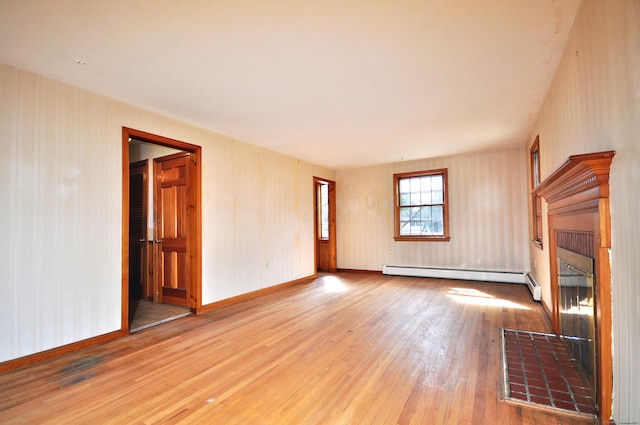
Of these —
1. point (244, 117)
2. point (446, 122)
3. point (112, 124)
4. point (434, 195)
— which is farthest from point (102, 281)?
point (434, 195)

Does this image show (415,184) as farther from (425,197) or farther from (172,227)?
(172,227)

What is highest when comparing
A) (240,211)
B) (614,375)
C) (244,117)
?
(244,117)

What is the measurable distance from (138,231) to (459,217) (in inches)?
245

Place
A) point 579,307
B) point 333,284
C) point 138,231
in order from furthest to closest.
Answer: point 333,284, point 138,231, point 579,307

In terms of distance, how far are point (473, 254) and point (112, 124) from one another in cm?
646

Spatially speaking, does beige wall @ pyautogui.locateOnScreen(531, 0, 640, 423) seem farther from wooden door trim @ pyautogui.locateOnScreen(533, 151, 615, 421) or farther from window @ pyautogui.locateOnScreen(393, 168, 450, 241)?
window @ pyautogui.locateOnScreen(393, 168, 450, 241)

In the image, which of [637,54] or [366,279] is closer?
[637,54]

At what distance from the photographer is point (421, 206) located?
265 inches

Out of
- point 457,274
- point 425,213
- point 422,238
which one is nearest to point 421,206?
point 425,213

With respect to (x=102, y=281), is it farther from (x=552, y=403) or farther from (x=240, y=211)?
(x=552, y=403)

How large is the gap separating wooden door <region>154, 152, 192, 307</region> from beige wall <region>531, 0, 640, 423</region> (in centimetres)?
436

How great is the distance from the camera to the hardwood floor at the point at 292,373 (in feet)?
6.13

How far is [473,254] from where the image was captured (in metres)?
6.15

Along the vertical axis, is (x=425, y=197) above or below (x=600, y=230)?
above
